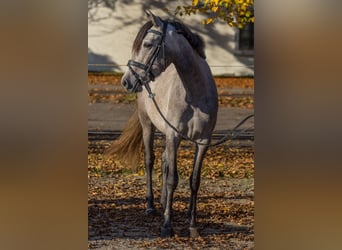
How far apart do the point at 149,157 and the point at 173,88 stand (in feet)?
4.28

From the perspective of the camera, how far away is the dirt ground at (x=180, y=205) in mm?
6668

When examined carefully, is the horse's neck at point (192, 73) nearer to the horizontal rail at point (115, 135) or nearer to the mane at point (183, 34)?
the mane at point (183, 34)

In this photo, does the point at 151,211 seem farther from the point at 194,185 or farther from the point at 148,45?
the point at 148,45

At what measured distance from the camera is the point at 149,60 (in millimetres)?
5867

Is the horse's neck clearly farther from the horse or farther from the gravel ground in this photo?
the gravel ground

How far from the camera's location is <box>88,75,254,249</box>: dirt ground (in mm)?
6668

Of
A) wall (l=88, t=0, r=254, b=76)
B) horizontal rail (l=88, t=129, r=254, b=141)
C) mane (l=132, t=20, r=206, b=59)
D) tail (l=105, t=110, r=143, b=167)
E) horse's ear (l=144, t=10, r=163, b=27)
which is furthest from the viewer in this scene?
wall (l=88, t=0, r=254, b=76)

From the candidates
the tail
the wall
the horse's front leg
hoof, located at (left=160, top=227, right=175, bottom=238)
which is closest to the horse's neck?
the horse's front leg

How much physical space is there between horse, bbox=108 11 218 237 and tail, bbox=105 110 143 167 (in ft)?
1.27

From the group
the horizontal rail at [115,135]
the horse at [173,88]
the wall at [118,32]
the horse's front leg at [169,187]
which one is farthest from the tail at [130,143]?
the wall at [118,32]

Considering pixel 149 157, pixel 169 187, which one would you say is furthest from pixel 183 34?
pixel 149 157
